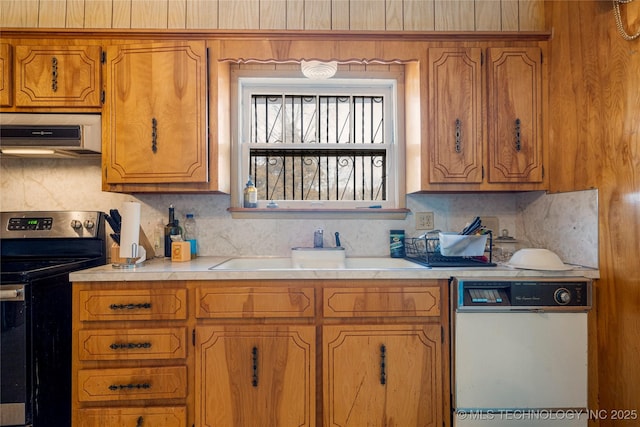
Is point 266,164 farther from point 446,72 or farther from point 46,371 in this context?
point 46,371

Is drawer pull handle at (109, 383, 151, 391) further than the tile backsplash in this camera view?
No

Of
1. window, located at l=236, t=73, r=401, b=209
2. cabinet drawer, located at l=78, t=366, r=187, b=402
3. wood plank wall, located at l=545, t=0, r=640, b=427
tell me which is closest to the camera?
wood plank wall, located at l=545, t=0, r=640, b=427

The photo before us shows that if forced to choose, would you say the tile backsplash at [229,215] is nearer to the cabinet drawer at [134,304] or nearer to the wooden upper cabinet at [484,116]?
the wooden upper cabinet at [484,116]

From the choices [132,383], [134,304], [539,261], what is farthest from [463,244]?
[132,383]

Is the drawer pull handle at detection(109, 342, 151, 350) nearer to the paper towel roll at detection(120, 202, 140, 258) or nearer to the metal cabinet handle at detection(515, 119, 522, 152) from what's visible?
the paper towel roll at detection(120, 202, 140, 258)

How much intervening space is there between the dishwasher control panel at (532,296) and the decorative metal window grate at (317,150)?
934 millimetres

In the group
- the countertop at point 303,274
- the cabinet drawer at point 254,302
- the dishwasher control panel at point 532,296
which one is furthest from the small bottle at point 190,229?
the dishwasher control panel at point 532,296

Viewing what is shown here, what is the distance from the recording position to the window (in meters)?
2.27

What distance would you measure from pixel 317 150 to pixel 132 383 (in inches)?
65.3

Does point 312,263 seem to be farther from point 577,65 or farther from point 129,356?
point 577,65

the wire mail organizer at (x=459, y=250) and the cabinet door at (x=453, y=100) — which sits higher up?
the cabinet door at (x=453, y=100)

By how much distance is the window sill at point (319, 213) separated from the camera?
2.17m

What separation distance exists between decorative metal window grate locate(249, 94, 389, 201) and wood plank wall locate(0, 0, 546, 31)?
48 centimetres

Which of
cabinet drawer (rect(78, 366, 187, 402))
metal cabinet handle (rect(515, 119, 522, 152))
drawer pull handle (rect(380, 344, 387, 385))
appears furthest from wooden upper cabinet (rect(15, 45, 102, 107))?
metal cabinet handle (rect(515, 119, 522, 152))
